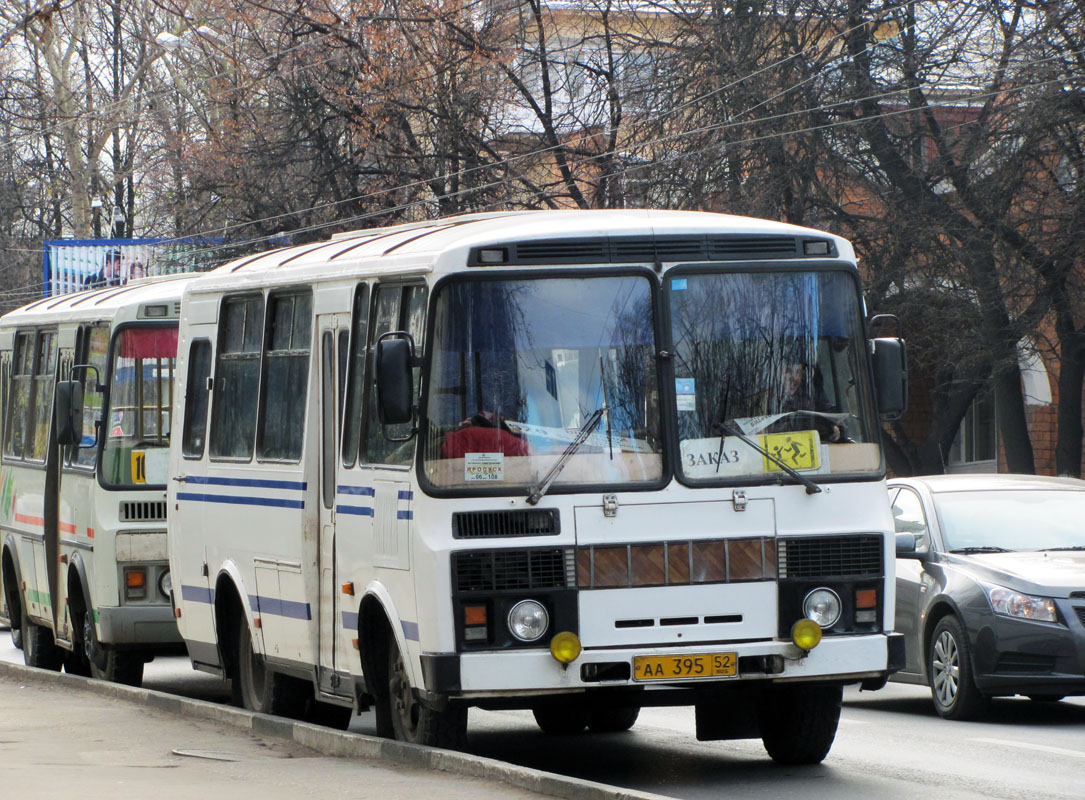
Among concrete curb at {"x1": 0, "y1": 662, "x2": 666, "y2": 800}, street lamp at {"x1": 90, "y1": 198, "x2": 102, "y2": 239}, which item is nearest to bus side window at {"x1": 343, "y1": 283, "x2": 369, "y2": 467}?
concrete curb at {"x1": 0, "y1": 662, "x2": 666, "y2": 800}

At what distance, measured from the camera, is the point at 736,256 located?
929 centimetres

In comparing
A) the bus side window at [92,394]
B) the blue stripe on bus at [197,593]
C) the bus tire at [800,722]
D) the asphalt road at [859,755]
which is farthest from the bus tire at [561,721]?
the bus side window at [92,394]

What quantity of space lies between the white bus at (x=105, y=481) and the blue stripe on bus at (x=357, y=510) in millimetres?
4585

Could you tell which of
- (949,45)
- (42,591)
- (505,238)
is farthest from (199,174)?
(505,238)

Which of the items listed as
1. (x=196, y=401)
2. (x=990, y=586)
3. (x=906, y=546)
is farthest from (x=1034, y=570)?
(x=196, y=401)

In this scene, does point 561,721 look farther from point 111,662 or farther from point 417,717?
point 111,662

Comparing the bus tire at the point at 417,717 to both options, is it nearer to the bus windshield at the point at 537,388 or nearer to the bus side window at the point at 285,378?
the bus windshield at the point at 537,388

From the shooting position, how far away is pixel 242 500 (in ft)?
38.2

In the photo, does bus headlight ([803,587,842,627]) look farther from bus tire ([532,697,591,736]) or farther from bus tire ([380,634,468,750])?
bus tire ([532,697,591,736])

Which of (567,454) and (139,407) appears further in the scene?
(139,407)

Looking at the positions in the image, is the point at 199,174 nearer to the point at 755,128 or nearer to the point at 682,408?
the point at 755,128

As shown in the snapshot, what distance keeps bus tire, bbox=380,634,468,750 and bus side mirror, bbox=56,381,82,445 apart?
19.2 feet

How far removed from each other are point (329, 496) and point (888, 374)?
9.86ft

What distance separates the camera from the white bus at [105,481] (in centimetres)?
1436
